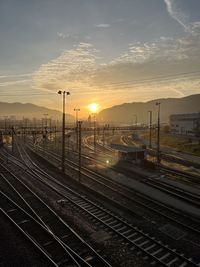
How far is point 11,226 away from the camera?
16.0 metres

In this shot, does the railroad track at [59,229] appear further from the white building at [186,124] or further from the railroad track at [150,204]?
the white building at [186,124]

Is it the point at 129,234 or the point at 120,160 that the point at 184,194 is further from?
the point at 120,160

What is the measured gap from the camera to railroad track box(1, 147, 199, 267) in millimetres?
12758

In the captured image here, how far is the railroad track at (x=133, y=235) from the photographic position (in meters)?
12.8

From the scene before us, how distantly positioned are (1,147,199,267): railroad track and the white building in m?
74.2

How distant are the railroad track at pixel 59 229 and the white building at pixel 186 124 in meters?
74.5

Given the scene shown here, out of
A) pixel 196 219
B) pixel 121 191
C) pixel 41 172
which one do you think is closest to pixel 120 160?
pixel 41 172

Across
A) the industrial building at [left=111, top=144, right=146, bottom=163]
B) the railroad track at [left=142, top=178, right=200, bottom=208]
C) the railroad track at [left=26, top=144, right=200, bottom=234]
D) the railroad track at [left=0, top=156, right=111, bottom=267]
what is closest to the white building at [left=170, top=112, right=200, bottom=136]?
the industrial building at [left=111, top=144, right=146, bottom=163]

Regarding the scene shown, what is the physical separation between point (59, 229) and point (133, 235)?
442cm

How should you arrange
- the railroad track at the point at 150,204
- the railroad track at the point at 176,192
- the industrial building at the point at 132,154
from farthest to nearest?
the industrial building at the point at 132,154 → the railroad track at the point at 176,192 → the railroad track at the point at 150,204

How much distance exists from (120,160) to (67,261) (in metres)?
30.4

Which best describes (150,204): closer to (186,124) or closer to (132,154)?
(132,154)

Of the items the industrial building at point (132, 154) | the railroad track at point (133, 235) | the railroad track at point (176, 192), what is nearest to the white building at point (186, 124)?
the industrial building at point (132, 154)

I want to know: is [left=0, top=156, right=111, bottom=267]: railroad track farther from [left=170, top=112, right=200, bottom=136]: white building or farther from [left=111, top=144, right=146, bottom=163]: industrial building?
[left=170, top=112, right=200, bottom=136]: white building
